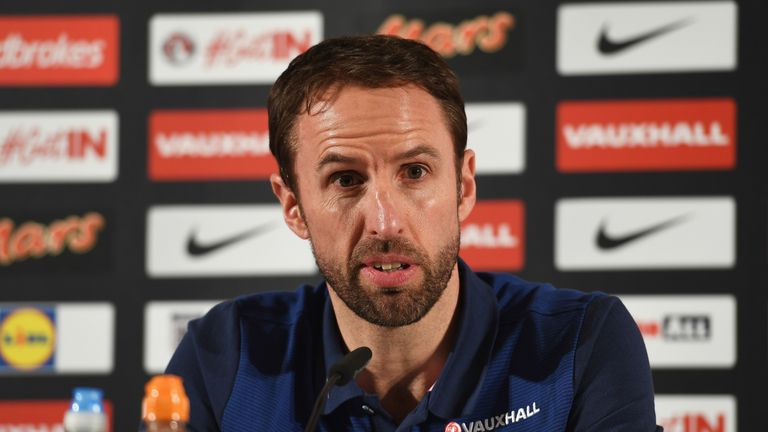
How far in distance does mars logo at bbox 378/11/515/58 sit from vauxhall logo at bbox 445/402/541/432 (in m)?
1.87

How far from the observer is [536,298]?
5.31 feet

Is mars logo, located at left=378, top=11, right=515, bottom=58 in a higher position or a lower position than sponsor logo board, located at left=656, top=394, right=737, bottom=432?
higher

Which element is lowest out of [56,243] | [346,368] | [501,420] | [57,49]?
[56,243]

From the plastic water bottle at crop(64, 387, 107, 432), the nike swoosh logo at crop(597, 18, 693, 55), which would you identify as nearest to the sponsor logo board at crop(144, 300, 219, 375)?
the nike swoosh logo at crop(597, 18, 693, 55)

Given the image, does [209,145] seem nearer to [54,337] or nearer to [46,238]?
[46,238]

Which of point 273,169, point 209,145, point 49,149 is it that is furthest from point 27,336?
point 273,169

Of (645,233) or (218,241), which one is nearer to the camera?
A: (645,233)

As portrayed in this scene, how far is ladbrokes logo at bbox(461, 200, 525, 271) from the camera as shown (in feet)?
10.1

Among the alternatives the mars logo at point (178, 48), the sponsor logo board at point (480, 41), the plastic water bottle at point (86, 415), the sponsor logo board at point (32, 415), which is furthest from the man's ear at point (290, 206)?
the sponsor logo board at point (32, 415)

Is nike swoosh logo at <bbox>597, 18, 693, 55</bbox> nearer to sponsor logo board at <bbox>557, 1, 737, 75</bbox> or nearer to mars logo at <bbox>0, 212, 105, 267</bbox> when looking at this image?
sponsor logo board at <bbox>557, 1, 737, 75</bbox>

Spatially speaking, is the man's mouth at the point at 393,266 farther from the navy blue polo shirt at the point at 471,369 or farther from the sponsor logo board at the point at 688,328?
the sponsor logo board at the point at 688,328

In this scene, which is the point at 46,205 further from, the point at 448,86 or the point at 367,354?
the point at 367,354

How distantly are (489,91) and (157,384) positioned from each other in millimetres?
2380

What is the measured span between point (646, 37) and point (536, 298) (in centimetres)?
175
